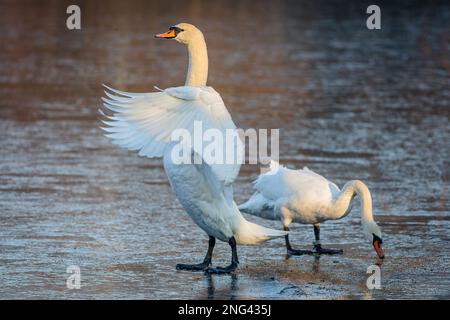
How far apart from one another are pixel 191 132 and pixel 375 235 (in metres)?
1.99

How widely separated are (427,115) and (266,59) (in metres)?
6.66

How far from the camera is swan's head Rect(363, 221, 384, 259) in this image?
883 cm

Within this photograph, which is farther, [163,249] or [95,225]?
[95,225]

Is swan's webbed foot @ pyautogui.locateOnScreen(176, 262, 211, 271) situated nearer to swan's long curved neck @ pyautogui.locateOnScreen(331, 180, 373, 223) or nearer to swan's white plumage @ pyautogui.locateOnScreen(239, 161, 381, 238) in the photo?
swan's white plumage @ pyautogui.locateOnScreen(239, 161, 381, 238)

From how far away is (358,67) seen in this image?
22.5 m

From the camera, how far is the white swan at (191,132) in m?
7.85

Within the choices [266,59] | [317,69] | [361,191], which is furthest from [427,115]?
[361,191]

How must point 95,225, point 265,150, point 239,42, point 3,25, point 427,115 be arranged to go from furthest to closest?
point 3,25, point 239,42, point 427,115, point 265,150, point 95,225

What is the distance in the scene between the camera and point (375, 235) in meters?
8.86

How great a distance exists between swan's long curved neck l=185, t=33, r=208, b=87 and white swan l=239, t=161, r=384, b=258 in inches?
61.5

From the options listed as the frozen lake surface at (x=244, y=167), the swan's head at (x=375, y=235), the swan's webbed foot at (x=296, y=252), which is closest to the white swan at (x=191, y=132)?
the frozen lake surface at (x=244, y=167)

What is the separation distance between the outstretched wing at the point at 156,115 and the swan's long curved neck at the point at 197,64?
0.46 metres

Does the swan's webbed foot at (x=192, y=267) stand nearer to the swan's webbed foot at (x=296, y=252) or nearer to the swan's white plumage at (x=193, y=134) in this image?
the swan's white plumage at (x=193, y=134)
